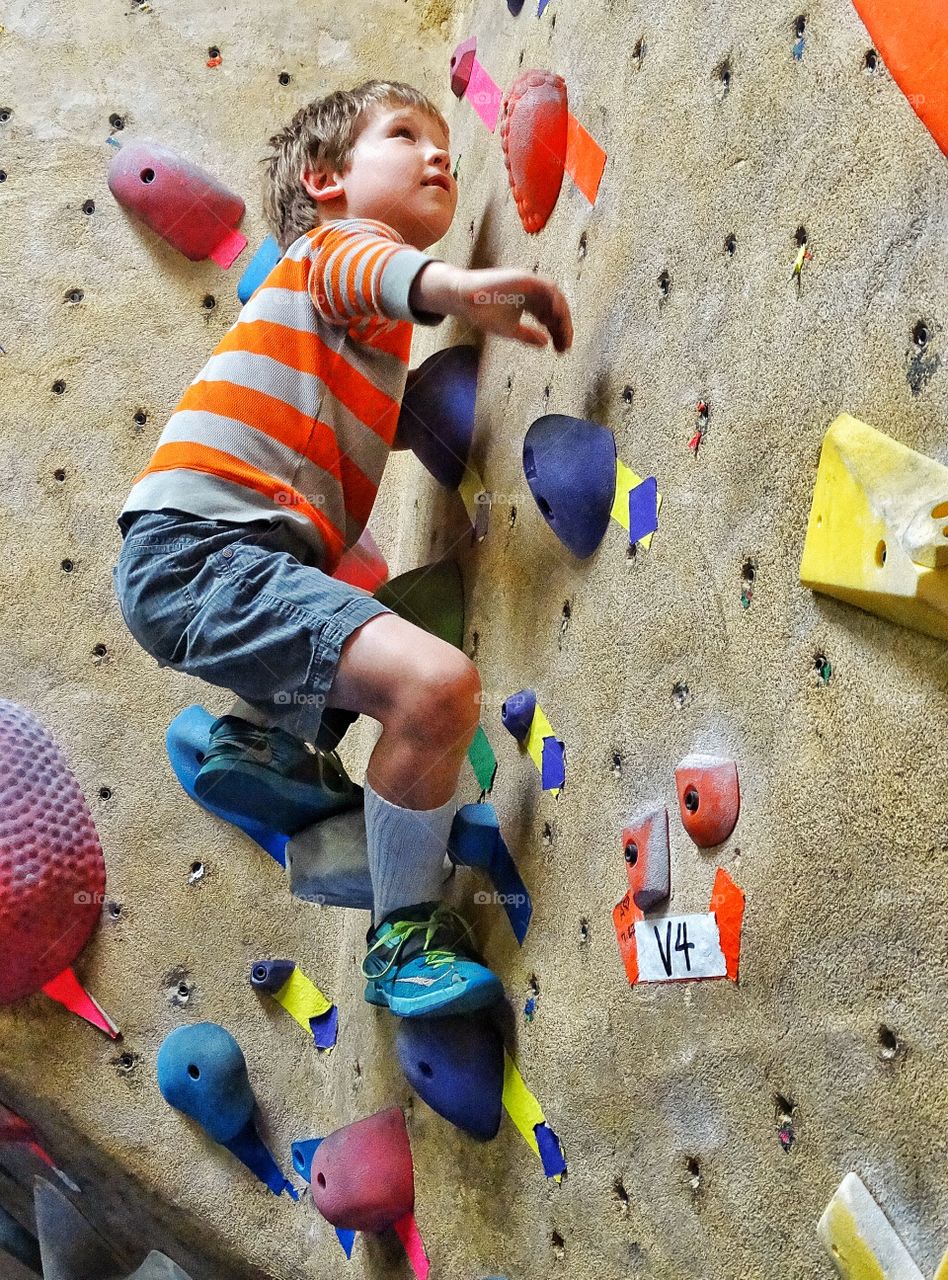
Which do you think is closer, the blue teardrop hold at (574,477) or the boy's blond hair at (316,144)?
the blue teardrop hold at (574,477)

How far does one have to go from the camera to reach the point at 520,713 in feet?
4.18

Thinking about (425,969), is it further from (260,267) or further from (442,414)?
(260,267)

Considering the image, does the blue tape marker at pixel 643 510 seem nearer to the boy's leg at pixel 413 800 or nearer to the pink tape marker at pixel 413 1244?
the boy's leg at pixel 413 800

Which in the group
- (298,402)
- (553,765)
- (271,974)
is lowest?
(271,974)

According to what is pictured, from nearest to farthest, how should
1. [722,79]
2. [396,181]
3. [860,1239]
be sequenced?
1. [860,1239]
2. [722,79]
3. [396,181]

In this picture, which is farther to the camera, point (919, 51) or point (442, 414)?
point (442, 414)

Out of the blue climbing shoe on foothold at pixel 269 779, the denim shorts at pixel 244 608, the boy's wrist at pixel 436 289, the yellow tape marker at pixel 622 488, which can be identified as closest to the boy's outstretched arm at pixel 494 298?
the boy's wrist at pixel 436 289

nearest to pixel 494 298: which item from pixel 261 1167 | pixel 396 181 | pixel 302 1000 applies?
pixel 396 181

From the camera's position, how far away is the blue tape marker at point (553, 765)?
120 centimetres

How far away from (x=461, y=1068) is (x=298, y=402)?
0.69 m

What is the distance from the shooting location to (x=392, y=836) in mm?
1220

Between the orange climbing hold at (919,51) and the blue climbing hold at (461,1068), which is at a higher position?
the orange climbing hold at (919,51)

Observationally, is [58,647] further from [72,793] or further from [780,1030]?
[780,1030]

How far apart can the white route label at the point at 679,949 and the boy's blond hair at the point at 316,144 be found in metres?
0.91
